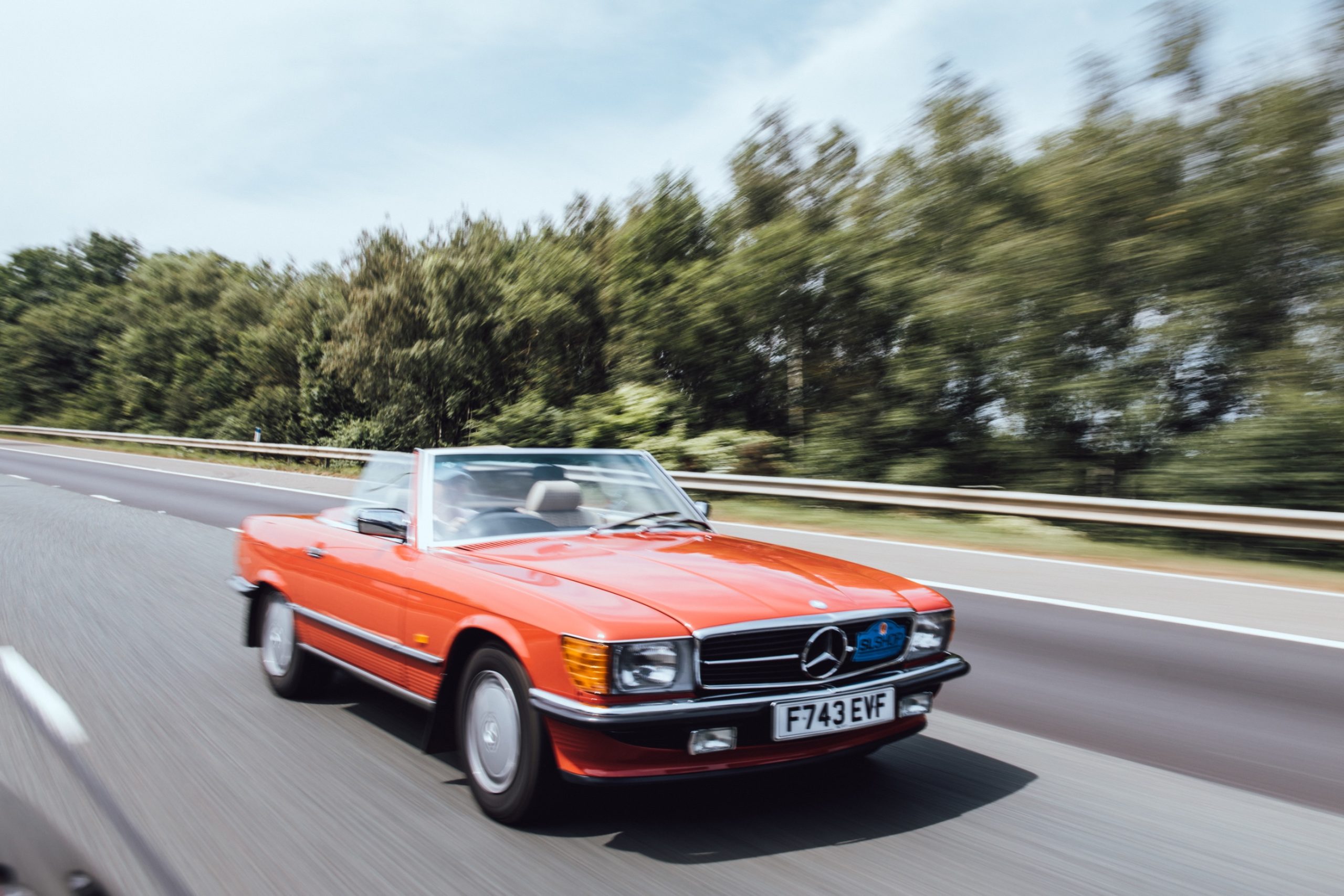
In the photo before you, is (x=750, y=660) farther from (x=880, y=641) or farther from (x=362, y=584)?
(x=362, y=584)

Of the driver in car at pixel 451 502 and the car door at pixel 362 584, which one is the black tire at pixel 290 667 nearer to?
the car door at pixel 362 584

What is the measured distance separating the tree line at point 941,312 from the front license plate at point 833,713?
1119 centimetres

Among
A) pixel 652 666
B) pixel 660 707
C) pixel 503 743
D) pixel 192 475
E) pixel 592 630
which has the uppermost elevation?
pixel 592 630

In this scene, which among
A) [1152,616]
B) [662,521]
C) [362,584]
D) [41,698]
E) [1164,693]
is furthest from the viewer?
[1152,616]

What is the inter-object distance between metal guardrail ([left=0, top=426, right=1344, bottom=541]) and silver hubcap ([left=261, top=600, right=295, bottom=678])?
190cm

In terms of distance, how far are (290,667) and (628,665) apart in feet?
8.84

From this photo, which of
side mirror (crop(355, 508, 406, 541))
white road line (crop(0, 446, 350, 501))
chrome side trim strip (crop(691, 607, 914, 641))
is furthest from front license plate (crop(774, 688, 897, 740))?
white road line (crop(0, 446, 350, 501))

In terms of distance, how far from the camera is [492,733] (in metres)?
3.59

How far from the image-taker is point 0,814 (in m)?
1.79

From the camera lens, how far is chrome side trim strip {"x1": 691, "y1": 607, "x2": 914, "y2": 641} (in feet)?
10.8

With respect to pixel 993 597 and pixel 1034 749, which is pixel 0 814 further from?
pixel 993 597

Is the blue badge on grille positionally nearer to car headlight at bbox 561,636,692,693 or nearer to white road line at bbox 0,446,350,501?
car headlight at bbox 561,636,692,693

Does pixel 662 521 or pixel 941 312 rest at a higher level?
pixel 941 312

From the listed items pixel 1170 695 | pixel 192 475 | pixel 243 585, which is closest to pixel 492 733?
pixel 243 585
